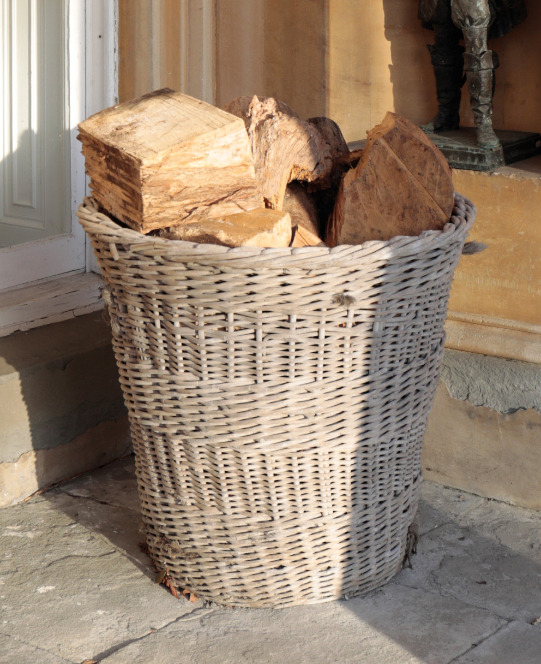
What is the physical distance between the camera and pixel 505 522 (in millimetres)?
2410

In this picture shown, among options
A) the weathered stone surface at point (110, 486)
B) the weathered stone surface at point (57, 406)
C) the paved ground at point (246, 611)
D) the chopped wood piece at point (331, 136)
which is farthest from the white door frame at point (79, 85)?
the chopped wood piece at point (331, 136)

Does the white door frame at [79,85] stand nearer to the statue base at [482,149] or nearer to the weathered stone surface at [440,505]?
the statue base at [482,149]

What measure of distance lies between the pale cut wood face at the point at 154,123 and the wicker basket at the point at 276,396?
18cm

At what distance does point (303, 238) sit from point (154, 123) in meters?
0.42

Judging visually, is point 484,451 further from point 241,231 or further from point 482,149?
point 241,231

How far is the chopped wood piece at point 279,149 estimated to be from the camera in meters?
1.90

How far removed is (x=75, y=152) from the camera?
2795 mm

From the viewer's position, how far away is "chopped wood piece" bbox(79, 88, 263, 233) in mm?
1650

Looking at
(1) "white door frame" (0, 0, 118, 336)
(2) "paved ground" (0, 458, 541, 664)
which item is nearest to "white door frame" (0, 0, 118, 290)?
(1) "white door frame" (0, 0, 118, 336)

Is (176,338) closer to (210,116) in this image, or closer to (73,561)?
(210,116)

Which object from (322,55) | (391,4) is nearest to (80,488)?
(322,55)

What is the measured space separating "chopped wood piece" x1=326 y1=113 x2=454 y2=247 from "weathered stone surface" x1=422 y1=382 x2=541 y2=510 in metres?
0.91

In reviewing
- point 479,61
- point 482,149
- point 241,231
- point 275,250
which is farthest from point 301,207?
point 479,61

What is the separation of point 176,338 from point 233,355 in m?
0.13
